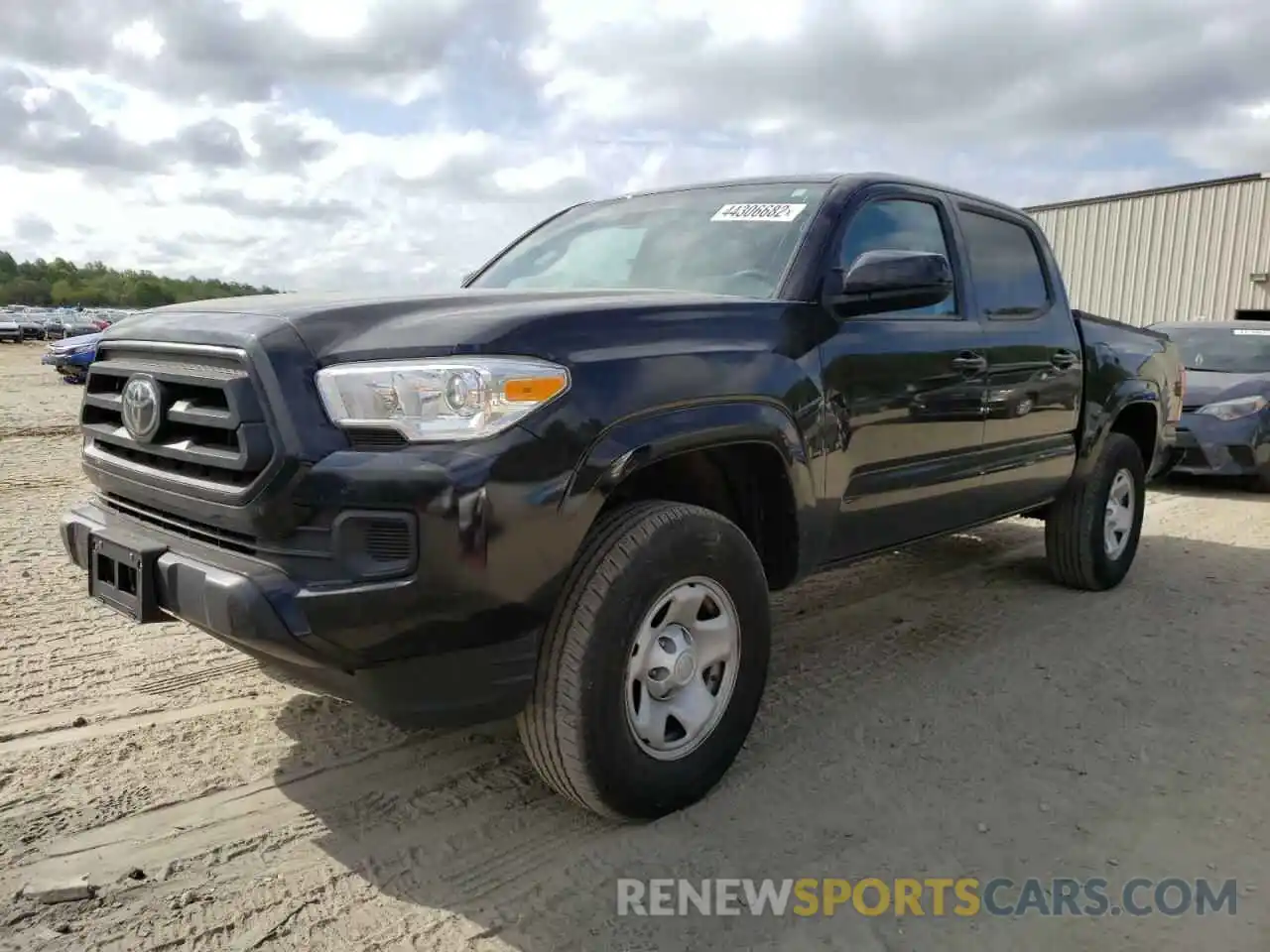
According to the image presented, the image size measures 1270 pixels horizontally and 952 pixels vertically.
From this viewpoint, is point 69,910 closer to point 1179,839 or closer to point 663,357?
point 663,357

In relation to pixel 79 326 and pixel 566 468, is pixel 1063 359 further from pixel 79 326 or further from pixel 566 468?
pixel 79 326

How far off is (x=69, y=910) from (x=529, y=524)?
140 cm

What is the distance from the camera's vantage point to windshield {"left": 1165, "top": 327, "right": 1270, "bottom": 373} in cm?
922

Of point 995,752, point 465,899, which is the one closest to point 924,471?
point 995,752

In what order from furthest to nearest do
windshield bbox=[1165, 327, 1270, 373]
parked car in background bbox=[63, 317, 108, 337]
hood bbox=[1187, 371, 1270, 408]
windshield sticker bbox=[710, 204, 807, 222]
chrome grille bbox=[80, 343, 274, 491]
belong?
parked car in background bbox=[63, 317, 108, 337]
windshield bbox=[1165, 327, 1270, 373]
hood bbox=[1187, 371, 1270, 408]
windshield sticker bbox=[710, 204, 807, 222]
chrome grille bbox=[80, 343, 274, 491]

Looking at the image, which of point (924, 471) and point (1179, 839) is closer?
point (1179, 839)

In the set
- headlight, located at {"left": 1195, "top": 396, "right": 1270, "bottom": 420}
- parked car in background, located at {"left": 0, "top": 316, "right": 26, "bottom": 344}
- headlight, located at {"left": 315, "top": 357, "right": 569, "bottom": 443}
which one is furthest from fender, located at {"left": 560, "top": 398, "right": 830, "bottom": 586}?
parked car in background, located at {"left": 0, "top": 316, "right": 26, "bottom": 344}

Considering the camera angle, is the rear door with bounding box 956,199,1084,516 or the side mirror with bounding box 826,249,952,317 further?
the rear door with bounding box 956,199,1084,516

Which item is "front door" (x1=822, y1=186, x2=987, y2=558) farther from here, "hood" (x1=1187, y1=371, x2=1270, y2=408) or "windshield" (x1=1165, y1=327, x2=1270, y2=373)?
"windshield" (x1=1165, y1=327, x2=1270, y2=373)

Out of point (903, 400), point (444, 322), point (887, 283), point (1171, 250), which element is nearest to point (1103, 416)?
point (903, 400)

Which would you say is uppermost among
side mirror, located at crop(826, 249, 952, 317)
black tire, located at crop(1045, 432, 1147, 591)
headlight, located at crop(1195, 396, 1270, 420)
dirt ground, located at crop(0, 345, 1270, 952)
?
side mirror, located at crop(826, 249, 952, 317)

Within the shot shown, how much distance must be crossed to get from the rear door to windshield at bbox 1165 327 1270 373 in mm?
5123

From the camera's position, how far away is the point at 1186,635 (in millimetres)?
4598

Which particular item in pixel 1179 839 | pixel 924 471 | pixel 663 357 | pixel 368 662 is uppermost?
pixel 663 357
